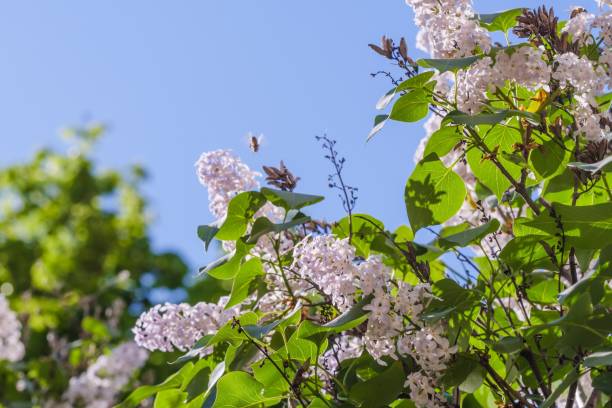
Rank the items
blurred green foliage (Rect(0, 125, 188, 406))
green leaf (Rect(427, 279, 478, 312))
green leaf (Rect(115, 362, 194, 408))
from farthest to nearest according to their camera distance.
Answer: blurred green foliage (Rect(0, 125, 188, 406)), green leaf (Rect(115, 362, 194, 408)), green leaf (Rect(427, 279, 478, 312))

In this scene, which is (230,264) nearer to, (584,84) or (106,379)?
(584,84)

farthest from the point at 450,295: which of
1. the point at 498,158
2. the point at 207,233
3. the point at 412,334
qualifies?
the point at 207,233

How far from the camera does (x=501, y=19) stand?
1.45 m

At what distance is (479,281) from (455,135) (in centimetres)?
25

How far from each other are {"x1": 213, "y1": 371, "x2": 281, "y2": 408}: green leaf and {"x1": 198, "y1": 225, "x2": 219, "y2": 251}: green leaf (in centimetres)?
23

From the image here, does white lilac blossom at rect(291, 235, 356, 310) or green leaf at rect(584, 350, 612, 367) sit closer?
green leaf at rect(584, 350, 612, 367)

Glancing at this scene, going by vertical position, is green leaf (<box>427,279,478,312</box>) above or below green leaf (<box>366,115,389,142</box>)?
below

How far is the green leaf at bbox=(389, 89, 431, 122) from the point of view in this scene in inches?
51.6

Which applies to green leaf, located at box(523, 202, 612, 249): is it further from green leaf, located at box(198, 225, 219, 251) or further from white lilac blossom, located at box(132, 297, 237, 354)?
white lilac blossom, located at box(132, 297, 237, 354)

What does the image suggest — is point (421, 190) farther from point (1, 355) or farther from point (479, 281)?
point (1, 355)

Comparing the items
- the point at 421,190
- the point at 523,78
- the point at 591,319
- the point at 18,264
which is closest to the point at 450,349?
the point at 591,319

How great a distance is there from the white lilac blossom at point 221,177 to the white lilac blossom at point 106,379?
7.17ft

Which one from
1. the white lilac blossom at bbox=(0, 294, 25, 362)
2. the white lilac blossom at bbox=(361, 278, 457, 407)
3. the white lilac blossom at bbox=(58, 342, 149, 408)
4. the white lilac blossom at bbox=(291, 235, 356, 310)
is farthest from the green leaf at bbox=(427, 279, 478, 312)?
the white lilac blossom at bbox=(0, 294, 25, 362)

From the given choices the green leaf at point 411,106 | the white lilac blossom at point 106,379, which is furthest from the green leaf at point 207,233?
the white lilac blossom at point 106,379
